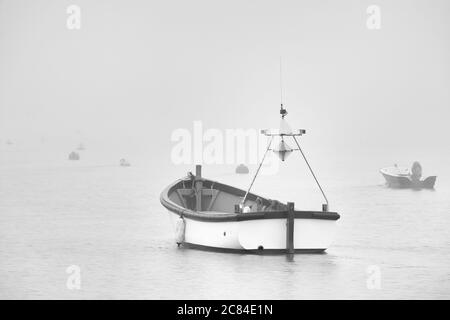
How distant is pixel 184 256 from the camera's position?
4822 centimetres

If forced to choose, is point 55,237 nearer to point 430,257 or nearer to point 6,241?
point 6,241

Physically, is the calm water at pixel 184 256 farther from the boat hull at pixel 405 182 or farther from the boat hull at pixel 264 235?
the boat hull at pixel 405 182

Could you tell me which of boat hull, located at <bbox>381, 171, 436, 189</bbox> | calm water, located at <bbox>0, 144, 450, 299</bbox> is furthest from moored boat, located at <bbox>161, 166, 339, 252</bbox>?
boat hull, located at <bbox>381, 171, 436, 189</bbox>

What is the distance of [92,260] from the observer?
49781mm

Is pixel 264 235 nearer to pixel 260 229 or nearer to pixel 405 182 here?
pixel 260 229

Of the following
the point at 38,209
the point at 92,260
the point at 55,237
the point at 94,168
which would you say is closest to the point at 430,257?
the point at 92,260

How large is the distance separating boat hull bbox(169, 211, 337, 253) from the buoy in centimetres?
134

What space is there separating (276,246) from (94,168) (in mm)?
117591

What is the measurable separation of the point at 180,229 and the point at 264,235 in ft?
15.9

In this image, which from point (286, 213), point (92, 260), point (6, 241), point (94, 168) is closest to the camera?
point (286, 213)

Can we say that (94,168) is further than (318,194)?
Yes

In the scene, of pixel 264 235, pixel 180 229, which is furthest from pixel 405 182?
pixel 264 235

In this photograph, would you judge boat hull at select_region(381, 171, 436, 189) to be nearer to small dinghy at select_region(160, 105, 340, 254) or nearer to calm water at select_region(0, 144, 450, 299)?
calm water at select_region(0, 144, 450, 299)
